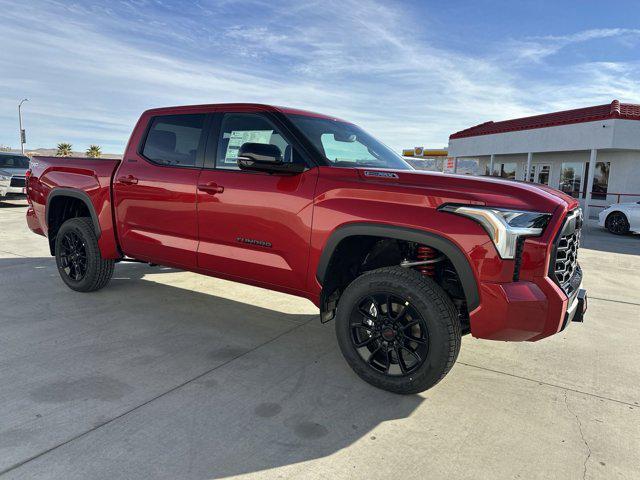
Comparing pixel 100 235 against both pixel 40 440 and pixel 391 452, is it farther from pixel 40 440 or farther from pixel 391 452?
pixel 391 452

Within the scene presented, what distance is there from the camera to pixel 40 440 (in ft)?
8.34

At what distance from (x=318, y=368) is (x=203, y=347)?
100cm

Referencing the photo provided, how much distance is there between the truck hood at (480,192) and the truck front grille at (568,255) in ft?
0.44

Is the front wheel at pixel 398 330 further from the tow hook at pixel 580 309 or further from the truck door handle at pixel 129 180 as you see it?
the truck door handle at pixel 129 180

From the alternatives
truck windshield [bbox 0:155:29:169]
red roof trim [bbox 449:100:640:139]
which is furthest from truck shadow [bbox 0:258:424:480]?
red roof trim [bbox 449:100:640:139]

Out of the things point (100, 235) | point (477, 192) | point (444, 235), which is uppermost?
point (477, 192)

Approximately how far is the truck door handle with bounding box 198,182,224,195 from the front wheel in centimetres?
136

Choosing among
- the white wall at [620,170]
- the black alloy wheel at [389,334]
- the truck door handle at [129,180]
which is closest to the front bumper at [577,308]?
the black alloy wheel at [389,334]

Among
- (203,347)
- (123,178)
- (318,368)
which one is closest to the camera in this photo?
(318,368)

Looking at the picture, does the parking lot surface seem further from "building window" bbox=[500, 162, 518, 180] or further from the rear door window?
"building window" bbox=[500, 162, 518, 180]

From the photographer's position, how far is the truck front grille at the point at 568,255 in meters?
2.92

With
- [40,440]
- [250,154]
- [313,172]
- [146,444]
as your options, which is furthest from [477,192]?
[40,440]

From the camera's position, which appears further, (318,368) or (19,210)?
(19,210)

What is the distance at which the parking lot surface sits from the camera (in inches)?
97.1
